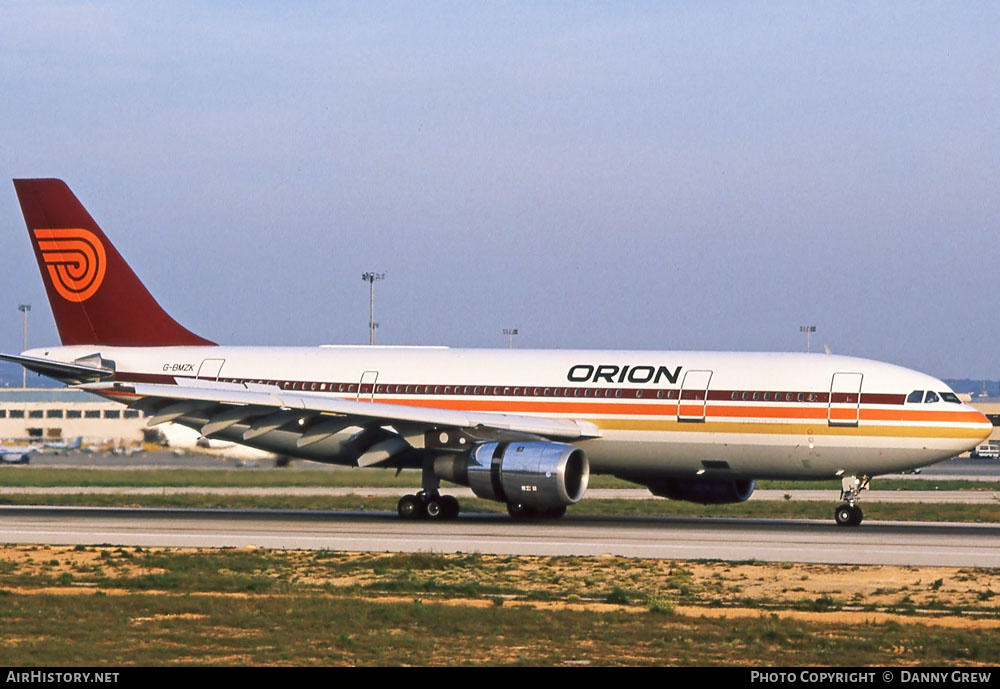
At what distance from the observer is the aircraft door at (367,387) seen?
37.8 m

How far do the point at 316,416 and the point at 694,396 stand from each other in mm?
9138

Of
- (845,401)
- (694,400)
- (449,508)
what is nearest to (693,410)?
(694,400)

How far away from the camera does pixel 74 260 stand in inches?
1665

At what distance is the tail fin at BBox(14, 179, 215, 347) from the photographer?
1642 inches

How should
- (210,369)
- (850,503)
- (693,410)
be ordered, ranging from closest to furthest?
(850,503), (693,410), (210,369)

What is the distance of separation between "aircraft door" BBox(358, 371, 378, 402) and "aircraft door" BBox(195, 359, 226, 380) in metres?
4.21

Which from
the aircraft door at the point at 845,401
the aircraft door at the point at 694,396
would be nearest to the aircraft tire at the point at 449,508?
the aircraft door at the point at 694,396

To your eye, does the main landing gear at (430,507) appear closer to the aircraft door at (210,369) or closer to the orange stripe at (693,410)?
the orange stripe at (693,410)

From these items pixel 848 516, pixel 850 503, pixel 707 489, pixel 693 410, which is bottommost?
pixel 848 516

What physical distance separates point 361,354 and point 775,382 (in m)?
11.4

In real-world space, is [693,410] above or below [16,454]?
above

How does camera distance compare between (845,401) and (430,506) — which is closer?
(845,401)

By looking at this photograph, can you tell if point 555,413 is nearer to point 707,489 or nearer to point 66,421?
point 707,489

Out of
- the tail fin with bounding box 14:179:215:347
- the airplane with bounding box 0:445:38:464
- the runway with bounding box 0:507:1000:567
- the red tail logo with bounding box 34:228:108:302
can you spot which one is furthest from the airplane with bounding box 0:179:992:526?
the airplane with bounding box 0:445:38:464
